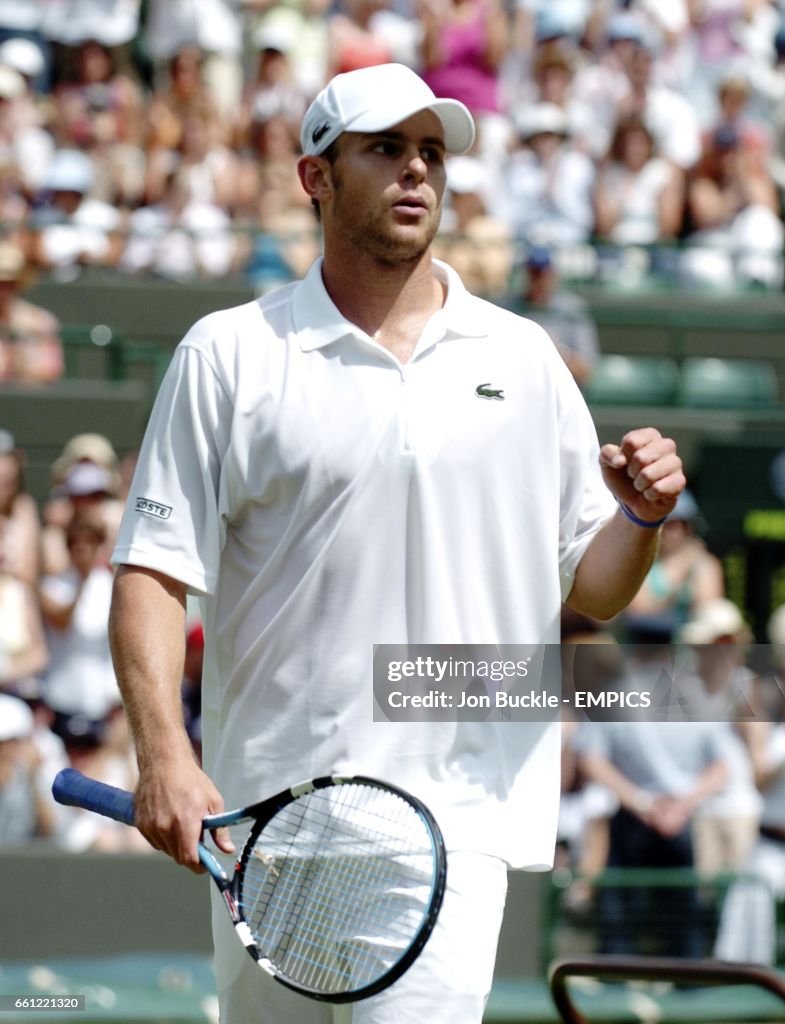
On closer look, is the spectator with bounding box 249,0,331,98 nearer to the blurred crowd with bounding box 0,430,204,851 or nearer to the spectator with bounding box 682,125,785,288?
the spectator with bounding box 682,125,785,288

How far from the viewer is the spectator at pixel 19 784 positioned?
25.2ft

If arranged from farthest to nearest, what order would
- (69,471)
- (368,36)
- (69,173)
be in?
(368,36) → (69,173) → (69,471)

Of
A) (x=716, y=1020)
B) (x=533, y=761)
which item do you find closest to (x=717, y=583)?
(x=716, y=1020)

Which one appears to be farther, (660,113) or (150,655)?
(660,113)

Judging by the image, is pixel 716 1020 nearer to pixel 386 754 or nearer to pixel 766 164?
pixel 386 754

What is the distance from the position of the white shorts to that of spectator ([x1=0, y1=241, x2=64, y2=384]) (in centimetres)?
685

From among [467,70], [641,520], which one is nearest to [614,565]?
[641,520]

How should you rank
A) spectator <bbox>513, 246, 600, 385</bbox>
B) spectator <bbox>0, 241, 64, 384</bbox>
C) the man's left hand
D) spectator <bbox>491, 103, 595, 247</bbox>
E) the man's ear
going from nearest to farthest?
the man's left hand, the man's ear, spectator <bbox>0, 241, 64, 384</bbox>, spectator <bbox>513, 246, 600, 385</bbox>, spectator <bbox>491, 103, 595, 247</bbox>

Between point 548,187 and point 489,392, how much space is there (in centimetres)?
814

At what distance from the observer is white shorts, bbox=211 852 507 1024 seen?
3.39 m

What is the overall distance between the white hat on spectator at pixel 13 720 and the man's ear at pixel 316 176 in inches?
169

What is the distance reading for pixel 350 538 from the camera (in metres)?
3.55

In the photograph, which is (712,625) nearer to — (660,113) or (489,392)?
(660,113)

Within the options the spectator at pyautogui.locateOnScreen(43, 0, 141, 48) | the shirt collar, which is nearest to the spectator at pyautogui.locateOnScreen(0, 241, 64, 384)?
the spectator at pyautogui.locateOnScreen(43, 0, 141, 48)
